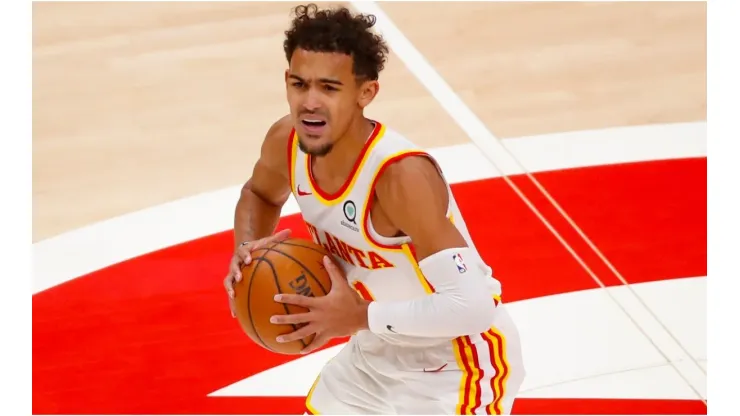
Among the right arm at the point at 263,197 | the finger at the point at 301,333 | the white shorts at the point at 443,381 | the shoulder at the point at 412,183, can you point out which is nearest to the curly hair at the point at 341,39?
the shoulder at the point at 412,183

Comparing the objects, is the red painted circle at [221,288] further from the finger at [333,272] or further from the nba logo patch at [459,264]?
the nba logo patch at [459,264]

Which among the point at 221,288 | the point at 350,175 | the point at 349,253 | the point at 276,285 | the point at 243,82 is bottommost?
the point at 276,285

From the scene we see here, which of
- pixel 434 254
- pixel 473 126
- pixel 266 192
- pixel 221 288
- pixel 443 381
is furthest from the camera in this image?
pixel 473 126

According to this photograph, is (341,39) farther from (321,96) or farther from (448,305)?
(448,305)

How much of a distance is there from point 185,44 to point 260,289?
434cm

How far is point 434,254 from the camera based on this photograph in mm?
3105

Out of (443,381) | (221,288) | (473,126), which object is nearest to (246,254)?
(443,381)

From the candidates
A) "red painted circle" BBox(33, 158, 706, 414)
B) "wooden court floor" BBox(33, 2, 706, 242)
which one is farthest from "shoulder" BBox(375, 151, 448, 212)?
"wooden court floor" BBox(33, 2, 706, 242)

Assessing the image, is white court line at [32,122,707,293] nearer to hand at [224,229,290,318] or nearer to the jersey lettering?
hand at [224,229,290,318]

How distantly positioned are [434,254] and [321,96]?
55 cm

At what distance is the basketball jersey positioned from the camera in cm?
326

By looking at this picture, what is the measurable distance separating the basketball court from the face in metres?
1.75

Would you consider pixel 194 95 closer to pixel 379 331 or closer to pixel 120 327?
pixel 120 327

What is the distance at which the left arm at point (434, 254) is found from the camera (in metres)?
3.11
